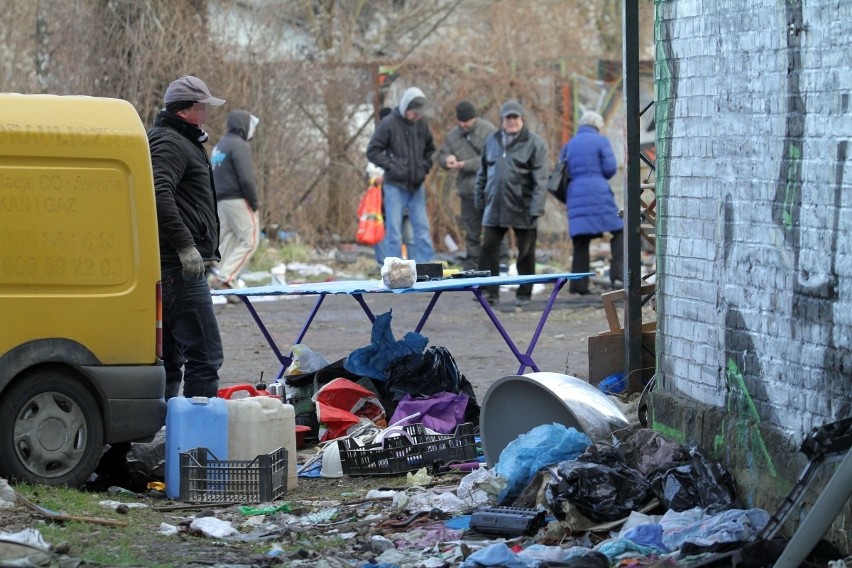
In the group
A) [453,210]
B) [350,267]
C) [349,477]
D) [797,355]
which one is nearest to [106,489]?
[349,477]

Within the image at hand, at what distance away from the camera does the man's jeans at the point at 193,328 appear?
8.08 meters

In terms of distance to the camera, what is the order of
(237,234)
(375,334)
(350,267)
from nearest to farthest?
1. (375,334)
2. (237,234)
3. (350,267)

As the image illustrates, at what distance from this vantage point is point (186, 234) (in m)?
7.93

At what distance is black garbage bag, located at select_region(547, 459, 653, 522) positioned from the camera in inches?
232

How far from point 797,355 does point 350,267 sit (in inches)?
545

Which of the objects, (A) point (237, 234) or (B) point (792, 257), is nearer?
(B) point (792, 257)

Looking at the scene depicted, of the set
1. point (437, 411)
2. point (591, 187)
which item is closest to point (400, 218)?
point (591, 187)

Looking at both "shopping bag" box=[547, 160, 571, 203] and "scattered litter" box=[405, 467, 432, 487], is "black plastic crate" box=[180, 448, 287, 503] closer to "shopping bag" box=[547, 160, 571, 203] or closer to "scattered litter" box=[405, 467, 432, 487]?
"scattered litter" box=[405, 467, 432, 487]

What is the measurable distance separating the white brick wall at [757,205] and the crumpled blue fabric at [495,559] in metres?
1.26

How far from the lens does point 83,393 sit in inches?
277

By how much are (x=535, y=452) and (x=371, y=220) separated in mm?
11855

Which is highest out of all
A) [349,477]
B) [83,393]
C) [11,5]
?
[11,5]

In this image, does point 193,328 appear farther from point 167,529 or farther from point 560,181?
point 560,181

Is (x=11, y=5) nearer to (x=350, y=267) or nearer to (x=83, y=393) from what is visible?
(x=350, y=267)
